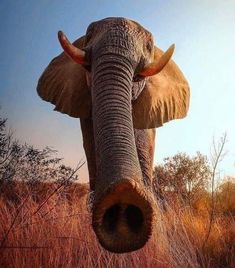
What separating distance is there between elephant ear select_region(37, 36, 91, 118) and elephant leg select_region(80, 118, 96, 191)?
0.33 metres

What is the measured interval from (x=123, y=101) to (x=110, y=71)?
41 cm

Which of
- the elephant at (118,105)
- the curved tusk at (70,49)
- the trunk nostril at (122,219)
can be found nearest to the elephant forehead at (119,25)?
the elephant at (118,105)

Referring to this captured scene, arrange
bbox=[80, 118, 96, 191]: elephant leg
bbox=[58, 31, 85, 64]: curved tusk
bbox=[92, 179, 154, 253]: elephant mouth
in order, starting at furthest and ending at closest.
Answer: bbox=[80, 118, 96, 191]: elephant leg → bbox=[58, 31, 85, 64]: curved tusk → bbox=[92, 179, 154, 253]: elephant mouth

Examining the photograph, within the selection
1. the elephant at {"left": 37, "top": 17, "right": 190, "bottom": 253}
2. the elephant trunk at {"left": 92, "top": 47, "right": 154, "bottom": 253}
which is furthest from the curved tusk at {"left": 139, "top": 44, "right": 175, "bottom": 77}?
the elephant trunk at {"left": 92, "top": 47, "right": 154, "bottom": 253}

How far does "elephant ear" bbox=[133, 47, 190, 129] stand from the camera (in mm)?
5363

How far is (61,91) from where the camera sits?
5.82m

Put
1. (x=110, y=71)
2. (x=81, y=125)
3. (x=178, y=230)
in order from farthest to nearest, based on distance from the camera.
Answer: (x=81, y=125) → (x=178, y=230) → (x=110, y=71)

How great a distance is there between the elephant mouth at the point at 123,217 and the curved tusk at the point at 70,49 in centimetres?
192

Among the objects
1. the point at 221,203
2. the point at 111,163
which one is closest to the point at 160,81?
the point at 111,163

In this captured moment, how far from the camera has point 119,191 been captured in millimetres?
2443

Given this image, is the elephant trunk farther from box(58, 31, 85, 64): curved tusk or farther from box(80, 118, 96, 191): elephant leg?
box(80, 118, 96, 191): elephant leg

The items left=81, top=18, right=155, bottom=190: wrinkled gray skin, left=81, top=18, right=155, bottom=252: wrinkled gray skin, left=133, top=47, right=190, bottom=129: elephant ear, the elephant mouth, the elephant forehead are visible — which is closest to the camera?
the elephant mouth

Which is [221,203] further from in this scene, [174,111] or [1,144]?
[1,144]

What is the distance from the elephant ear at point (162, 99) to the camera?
5.36 m
